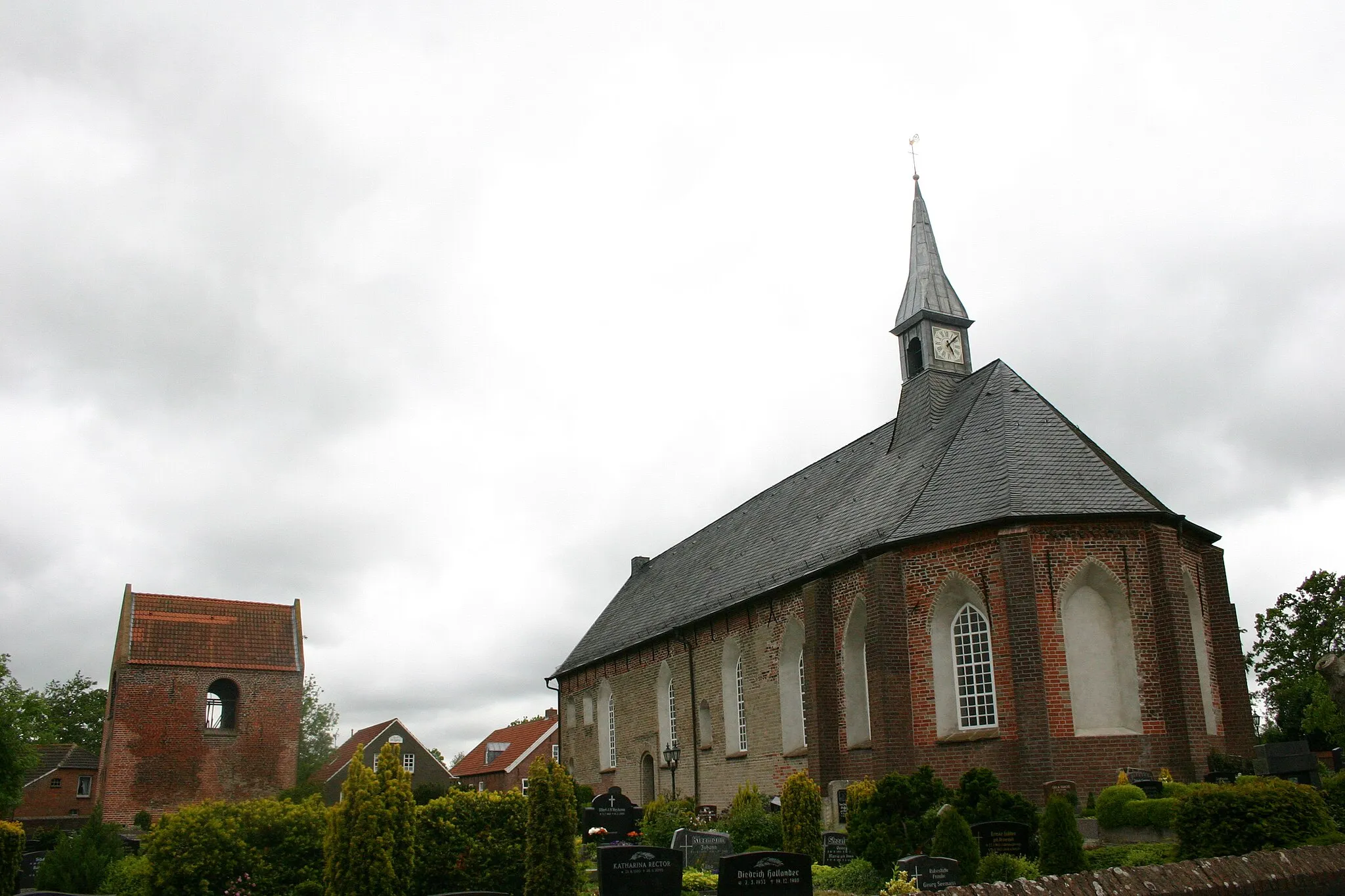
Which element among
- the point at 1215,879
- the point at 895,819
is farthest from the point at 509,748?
the point at 1215,879

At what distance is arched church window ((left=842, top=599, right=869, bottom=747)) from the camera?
22.3 meters

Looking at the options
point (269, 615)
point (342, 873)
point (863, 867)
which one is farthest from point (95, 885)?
point (269, 615)

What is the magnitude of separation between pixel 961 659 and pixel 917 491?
13.9 ft

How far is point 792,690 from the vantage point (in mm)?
25266

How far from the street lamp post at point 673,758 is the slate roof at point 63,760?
40.7m

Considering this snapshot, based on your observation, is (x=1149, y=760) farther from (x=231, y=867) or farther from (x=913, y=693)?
(x=231, y=867)

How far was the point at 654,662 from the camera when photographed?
33.3 metres

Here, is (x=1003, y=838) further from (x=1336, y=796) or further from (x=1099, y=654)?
(x=1099, y=654)

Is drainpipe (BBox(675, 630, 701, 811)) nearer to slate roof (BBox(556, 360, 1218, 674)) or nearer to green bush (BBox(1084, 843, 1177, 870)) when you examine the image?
slate roof (BBox(556, 360, 1218, 674))

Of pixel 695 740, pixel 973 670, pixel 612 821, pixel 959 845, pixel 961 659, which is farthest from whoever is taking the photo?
pixel 695 740

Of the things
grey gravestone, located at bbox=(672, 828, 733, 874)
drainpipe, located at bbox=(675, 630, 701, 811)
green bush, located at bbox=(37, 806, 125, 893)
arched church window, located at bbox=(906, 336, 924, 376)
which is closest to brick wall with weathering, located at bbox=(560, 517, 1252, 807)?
drainpipe, located at bbox=(675, 630, 701, 811)

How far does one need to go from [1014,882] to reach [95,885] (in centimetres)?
1391

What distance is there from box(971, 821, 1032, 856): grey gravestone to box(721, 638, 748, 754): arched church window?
12.9 metres

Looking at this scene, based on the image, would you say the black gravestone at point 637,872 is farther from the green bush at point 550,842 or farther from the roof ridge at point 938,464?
the roof ridge at point 938,464
